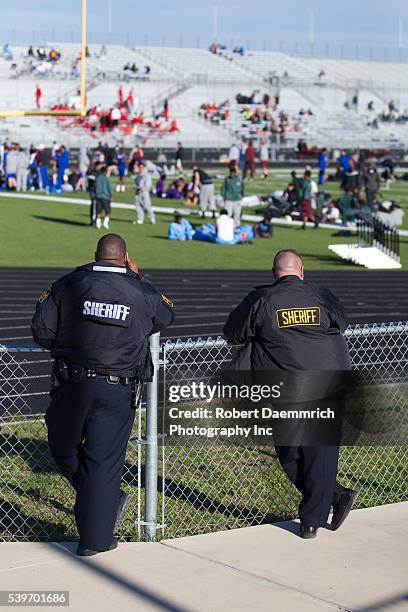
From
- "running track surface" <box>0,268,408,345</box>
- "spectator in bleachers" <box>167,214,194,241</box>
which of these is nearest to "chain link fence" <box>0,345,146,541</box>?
"running track surface" <box>0,268,408,345</box>

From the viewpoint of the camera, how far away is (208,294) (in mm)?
18734

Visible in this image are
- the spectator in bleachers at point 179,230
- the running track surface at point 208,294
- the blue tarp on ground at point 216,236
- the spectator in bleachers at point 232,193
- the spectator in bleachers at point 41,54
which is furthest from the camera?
the spectator in bleachers at point 41,54

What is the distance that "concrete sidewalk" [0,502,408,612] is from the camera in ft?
19.5

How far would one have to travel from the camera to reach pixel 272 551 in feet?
22.4

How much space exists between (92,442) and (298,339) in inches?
53.5

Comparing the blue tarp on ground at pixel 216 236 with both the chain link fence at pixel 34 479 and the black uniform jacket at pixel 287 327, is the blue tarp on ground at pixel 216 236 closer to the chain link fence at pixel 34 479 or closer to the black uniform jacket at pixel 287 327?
the chain link fence at pixel 34 479

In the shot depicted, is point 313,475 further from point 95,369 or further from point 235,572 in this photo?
point 95,369

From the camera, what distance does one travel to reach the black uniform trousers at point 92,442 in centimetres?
641

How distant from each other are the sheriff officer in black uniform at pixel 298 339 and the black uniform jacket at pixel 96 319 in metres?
0.73

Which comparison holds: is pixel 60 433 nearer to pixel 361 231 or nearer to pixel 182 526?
pixel 182 526

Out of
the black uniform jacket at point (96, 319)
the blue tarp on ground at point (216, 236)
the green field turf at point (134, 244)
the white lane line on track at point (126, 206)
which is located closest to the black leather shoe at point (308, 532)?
the black uniform jacket at point (96, 319)

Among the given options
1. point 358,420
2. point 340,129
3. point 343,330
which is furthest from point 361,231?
point 340,129

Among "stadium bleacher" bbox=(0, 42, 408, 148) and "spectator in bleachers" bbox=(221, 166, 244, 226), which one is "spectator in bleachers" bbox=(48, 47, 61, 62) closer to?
"stadium bleacher" bbox=(0, 42, 408, 148)

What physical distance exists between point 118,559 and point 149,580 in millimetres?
399
